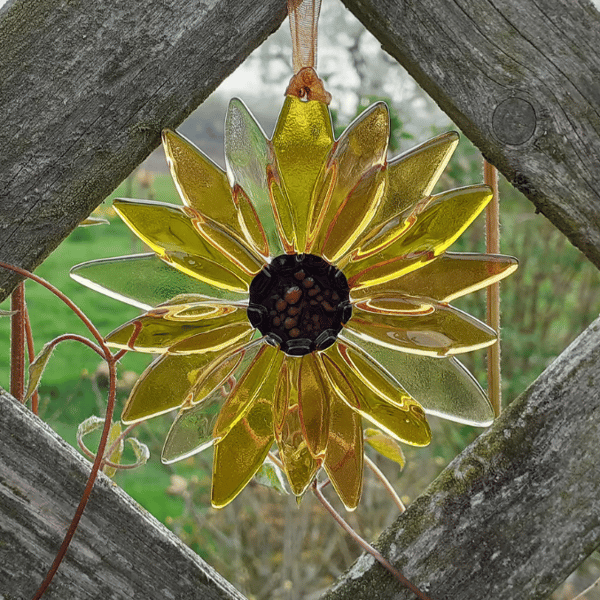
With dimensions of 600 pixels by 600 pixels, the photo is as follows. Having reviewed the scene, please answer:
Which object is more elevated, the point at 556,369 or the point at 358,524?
the point at 556,369

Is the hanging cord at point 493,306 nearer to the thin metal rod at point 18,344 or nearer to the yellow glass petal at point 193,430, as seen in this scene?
the yellow glass petal at point 193,430

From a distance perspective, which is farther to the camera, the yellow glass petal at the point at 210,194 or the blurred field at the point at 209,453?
the blurred field at the point at 209,453

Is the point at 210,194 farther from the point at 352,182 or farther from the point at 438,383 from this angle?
the point at 438,383

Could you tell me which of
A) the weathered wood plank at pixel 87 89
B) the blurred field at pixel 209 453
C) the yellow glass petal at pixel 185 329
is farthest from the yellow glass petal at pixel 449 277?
the blurred field at pixel 209 453

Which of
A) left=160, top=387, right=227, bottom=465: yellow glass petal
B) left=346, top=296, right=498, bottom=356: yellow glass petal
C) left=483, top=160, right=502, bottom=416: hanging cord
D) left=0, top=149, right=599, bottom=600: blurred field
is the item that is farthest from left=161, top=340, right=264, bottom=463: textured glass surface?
left=0, top=149, right=599, bottom=600: blurred field

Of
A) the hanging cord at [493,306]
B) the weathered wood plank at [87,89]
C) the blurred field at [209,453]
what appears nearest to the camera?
the weathered wood plank at [87,89]

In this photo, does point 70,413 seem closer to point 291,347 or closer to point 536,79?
point 291,347

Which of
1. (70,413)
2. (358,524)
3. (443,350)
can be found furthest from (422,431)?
(70,413)
